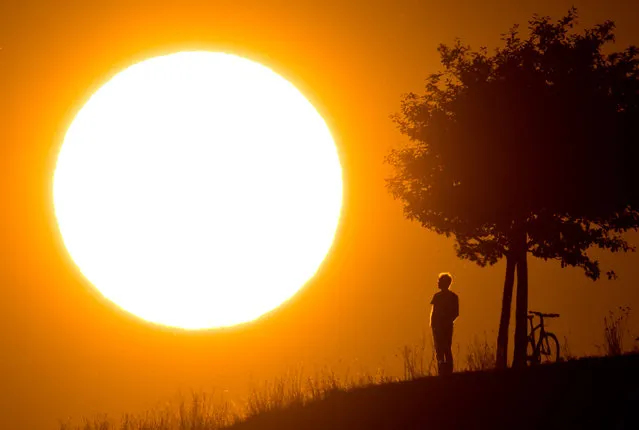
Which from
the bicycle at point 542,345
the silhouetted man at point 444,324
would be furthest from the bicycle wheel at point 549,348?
the silhouetted man at point 444,324

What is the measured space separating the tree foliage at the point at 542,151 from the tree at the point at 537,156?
31 millimetres

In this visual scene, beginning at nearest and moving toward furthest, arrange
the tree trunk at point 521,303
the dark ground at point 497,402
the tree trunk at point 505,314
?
the dark ground at point 497,402 → the tree trunk at point 505,314 → the tree trunk at point 521,303

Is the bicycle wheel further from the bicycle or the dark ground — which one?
the dark ground

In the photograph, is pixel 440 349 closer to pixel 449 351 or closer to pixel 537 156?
pixel 449 351

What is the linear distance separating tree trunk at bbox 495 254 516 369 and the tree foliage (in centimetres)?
53

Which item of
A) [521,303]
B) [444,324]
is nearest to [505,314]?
[521,303]

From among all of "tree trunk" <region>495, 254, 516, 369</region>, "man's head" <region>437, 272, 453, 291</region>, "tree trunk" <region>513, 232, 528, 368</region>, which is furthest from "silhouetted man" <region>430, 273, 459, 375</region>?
"tree trunk" <region>513, 232, 528, 368</region>

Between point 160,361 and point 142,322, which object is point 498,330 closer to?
point 160,361

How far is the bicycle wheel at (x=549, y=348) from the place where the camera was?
32.4m

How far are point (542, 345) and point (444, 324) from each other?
4.53 m

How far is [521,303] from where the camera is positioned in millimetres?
33375

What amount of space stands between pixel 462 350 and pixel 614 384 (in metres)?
8.29

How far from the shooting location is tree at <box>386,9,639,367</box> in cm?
3328

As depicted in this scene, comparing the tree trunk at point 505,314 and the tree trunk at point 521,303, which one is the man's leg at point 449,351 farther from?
the tree trunk at point 521,303
